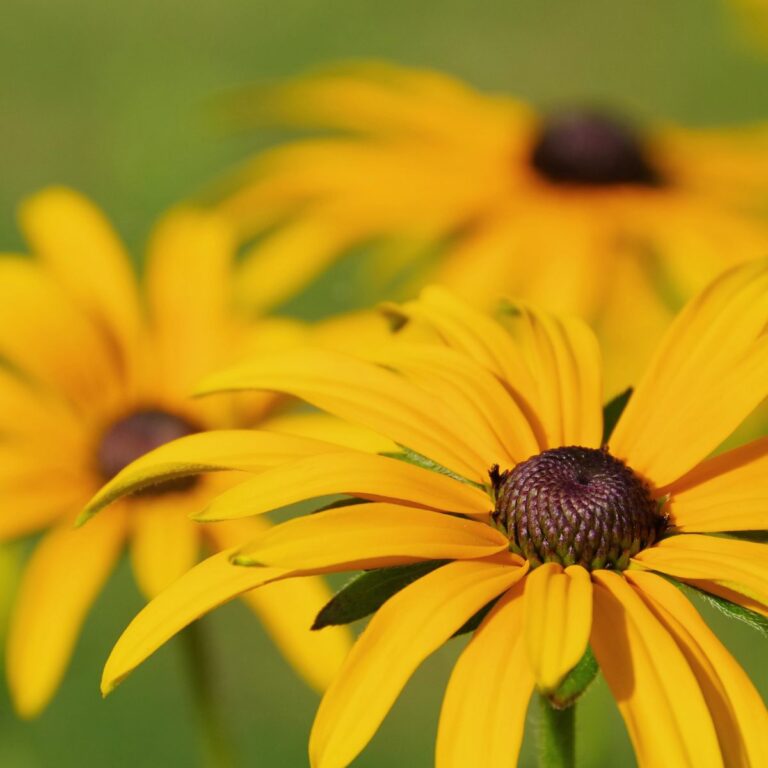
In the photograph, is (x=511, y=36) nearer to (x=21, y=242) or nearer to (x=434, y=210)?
(x=21, y=242)

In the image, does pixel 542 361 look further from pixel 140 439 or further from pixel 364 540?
pixel 140 439

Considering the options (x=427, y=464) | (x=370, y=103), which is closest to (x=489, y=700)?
(x=427, y=464)

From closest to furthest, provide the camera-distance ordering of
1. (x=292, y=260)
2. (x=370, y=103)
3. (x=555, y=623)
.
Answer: (x=555, y=623), (x=292, y=260), (x=370, y=103)

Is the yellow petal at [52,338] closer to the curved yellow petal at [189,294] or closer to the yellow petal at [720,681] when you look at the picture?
the curved yellow petal at [189,294]

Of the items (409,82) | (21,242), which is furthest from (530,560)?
(21,242)

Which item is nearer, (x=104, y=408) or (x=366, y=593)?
(x=366, y=593)

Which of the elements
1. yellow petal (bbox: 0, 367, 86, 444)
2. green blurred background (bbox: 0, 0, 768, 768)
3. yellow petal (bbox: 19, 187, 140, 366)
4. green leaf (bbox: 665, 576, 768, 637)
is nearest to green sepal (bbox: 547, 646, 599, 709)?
green leaf (bbox: 665, 576, 768, 637)

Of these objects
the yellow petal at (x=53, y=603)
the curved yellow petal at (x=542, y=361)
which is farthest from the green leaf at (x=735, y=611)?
the yellow petal at (x=53, y=603)
